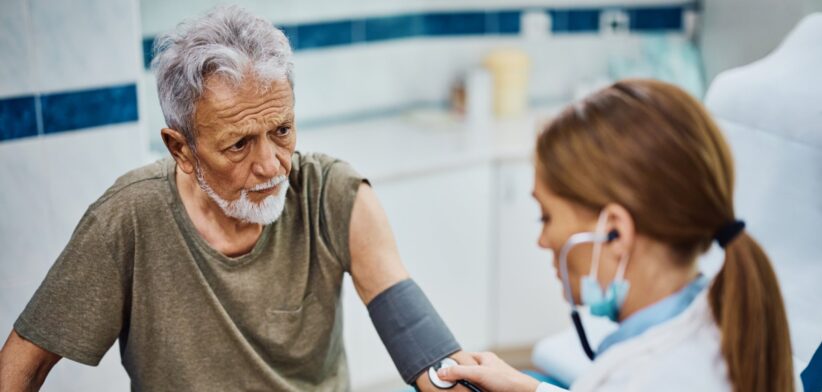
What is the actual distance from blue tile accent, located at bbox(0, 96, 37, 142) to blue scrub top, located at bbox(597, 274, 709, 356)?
1.42 meters

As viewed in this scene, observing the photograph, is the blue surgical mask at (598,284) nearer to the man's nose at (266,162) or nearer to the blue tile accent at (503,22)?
the man's nose at (266,162)

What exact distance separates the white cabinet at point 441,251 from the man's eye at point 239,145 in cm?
126

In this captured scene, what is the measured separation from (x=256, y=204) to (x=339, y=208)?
0.17 m

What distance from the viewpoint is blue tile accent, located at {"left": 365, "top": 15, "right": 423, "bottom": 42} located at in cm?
328

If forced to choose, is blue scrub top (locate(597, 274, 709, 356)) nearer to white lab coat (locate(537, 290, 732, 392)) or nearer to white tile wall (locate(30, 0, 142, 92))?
white lab coat (locate(537, 290, 732, 392))

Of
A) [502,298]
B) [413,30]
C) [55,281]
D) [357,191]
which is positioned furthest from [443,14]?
[55,281]

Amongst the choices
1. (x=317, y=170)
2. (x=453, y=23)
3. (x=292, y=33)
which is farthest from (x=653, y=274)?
(x=453, y=23)

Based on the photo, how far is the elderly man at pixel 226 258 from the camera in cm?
151

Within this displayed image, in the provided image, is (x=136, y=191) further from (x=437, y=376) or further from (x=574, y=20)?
(x=574, y=20)


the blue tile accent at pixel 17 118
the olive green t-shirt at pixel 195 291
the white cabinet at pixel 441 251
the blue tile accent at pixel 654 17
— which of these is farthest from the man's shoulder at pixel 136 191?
the blue tile accent at pixel 654 17

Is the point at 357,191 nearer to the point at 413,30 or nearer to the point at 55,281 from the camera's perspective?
the point at 55,281

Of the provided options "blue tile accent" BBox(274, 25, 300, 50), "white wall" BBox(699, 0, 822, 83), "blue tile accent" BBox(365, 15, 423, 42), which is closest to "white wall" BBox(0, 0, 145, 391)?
"blue tile accent" BBox(274, 25, 300, 50)

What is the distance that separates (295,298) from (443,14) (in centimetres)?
198

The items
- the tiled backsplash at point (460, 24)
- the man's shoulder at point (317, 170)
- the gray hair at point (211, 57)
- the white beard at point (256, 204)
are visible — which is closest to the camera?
the gray hair at point (211, 57)
